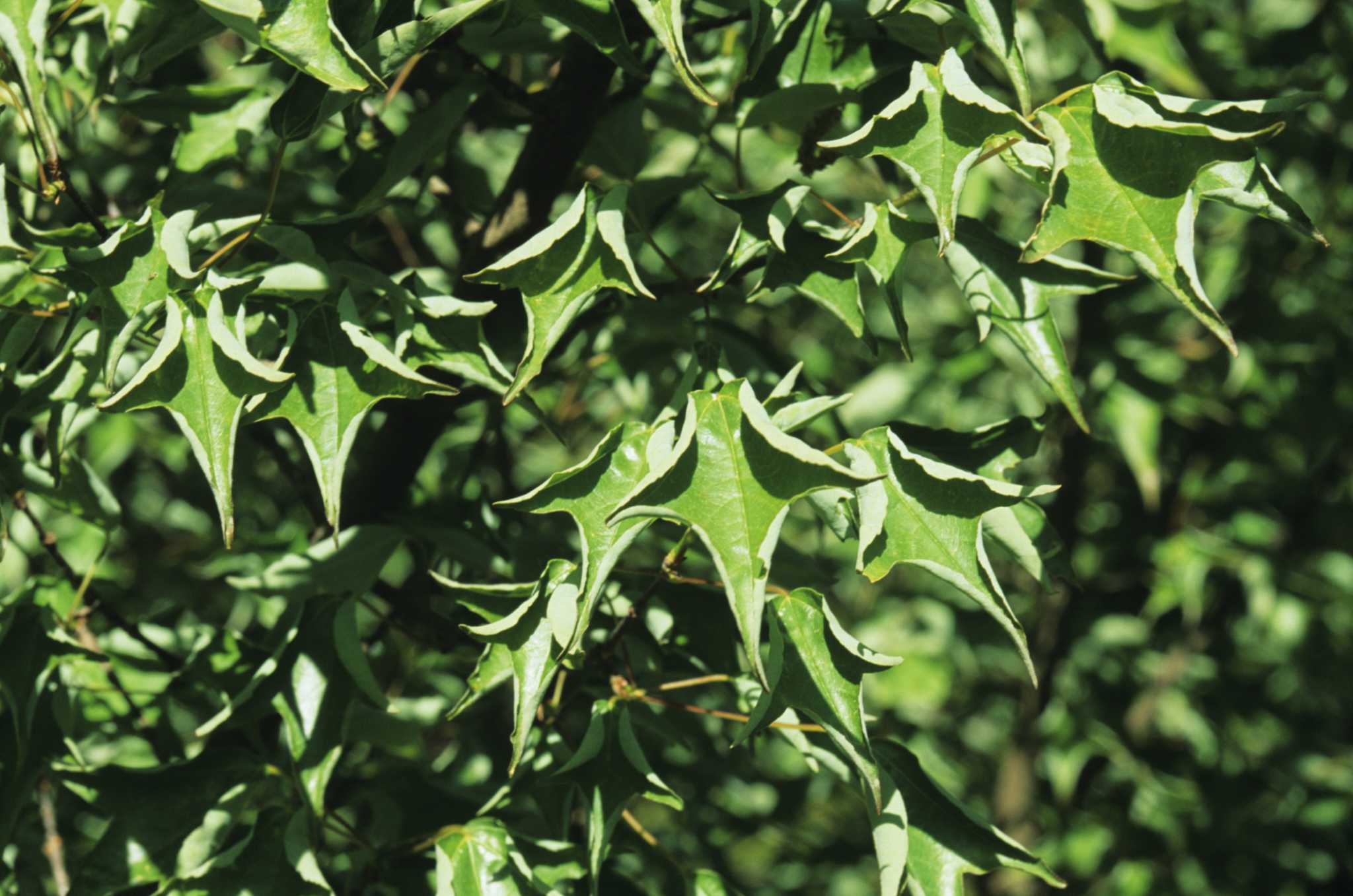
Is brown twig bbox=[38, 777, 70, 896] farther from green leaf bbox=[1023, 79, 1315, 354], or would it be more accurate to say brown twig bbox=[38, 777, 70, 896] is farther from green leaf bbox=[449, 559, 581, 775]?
green leaf bbox=[1023, 79, 1315, 354]

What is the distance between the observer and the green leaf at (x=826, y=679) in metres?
0.66

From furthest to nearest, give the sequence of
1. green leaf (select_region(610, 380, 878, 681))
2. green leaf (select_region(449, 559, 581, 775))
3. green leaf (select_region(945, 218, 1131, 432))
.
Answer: green leaf (select_region(945, 218, 1131, 432)) < green leaf (select_region(449, 559, 581, 775)) < green leaf (select_region(610, 380, 878, 681))

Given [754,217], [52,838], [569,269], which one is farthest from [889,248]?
[52,838]

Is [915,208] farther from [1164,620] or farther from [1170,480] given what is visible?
[1164,620]

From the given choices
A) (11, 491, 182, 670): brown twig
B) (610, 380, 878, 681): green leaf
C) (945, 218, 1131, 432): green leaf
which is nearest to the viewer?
(610, 380, 878, 681): green leaf

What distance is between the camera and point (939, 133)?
25.6 inches

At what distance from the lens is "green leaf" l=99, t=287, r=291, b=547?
2.03 ft

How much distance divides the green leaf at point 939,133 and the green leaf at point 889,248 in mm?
63

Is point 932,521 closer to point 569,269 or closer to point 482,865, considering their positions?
point 569,269

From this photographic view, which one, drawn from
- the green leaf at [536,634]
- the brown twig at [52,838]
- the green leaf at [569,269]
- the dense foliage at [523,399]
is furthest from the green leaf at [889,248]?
the brown twig at [52,838]

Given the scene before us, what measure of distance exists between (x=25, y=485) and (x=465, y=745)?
0.45 meters

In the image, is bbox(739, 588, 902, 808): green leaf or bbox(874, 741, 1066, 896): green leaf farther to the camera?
bbox(874, 741, 1066, 896): green leaf

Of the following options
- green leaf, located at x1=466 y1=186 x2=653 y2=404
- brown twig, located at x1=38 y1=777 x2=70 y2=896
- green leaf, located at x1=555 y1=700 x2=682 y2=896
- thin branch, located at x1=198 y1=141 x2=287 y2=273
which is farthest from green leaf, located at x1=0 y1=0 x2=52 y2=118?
brown twig, located at x1=38 y1=777 x2=70 y2=896

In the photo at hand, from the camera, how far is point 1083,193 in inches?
26.0
